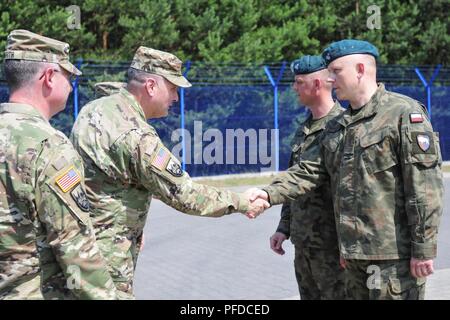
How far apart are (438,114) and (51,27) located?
33.9 ft

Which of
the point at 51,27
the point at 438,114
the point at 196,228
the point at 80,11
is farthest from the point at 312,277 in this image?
the point at 438,114

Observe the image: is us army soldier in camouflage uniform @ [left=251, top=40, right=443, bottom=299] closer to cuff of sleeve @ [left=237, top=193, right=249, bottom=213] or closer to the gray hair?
cuff of sleeve @ [left=237, top=193, right=249, bottom=213]

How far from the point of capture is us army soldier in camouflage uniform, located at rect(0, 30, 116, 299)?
9.29ft

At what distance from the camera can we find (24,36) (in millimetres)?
3057

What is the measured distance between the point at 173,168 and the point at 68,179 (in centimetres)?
100

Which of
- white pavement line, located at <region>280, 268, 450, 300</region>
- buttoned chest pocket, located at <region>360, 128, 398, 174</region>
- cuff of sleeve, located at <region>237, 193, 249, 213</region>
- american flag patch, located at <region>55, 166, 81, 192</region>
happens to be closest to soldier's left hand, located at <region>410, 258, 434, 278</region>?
buttoned chest pocket, located at <region>360, 128, 398, 174</region>

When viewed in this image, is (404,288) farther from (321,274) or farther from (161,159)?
(161,159)

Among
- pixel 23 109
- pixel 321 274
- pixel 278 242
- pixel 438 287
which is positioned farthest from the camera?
pixel 438 287

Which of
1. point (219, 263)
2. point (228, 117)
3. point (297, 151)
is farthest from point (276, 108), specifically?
point (297, 151)

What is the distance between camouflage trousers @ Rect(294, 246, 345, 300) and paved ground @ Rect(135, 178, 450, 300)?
1621 millimetres

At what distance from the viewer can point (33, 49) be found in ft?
9.96

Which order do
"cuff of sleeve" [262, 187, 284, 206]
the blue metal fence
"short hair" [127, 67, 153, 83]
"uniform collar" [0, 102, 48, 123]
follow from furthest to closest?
the blue metal fence → "cuff of sleeve" [262, 187, 284, 206] → "short hair" [127, 67, 153, 83] → "uniform collar" [0, 102, 48, 123]

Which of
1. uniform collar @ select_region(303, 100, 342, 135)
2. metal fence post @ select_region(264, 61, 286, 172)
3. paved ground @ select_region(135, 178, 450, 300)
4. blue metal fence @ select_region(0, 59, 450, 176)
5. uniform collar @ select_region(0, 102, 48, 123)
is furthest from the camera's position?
metal fence post @ select_region(264, 61, 286, 172)

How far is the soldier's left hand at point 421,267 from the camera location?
368cm
